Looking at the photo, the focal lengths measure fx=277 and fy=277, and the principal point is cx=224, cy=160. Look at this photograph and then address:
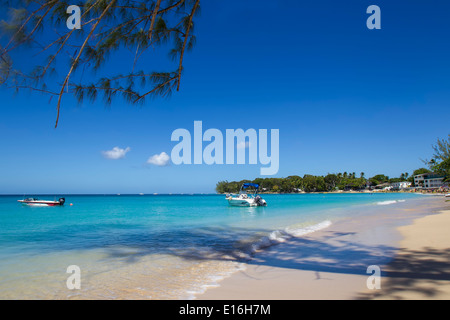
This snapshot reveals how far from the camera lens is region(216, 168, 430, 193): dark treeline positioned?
488 feet

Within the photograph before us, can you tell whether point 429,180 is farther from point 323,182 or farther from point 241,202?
point 241,202

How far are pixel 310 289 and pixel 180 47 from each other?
4414mm

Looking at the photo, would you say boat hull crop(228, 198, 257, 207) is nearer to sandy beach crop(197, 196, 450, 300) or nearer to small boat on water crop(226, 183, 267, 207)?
small boat on water crop(226, 183, 267, 207)

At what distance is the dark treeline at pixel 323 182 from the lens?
14889cm

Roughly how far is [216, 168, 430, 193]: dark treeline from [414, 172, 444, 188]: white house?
19826 millimetres

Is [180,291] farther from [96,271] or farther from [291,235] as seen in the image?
[291,235]

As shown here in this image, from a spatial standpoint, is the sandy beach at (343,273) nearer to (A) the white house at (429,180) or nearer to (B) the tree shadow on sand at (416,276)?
(B) the tree shadow on sand at (416,276)

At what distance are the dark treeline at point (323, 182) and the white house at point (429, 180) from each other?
19.8m

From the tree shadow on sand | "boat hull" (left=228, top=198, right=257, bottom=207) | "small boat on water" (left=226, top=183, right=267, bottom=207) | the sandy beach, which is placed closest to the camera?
the tree shadow on sand

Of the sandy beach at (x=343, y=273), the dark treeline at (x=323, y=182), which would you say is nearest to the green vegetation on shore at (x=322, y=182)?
the dark treeline at (x=323, y=182)

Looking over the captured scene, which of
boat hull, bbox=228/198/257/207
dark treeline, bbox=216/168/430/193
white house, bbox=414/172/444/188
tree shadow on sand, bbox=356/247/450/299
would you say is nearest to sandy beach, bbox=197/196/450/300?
tree shadow on sand, bbox=356/247/450/299

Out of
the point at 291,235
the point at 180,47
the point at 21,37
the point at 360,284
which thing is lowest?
the point at 291,235
